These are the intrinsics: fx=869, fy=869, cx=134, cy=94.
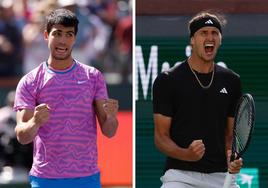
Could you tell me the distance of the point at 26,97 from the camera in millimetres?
4945

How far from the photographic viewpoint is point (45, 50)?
33.9 ft

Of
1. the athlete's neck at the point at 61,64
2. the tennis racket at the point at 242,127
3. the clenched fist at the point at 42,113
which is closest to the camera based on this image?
the clenched fist at the point at 42,113

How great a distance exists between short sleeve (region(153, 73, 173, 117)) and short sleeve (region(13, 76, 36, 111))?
73 cm

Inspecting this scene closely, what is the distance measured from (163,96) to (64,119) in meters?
0.63

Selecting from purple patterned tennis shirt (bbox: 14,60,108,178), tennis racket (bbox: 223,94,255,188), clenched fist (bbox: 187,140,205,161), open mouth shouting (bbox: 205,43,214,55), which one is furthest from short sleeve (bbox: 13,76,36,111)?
tennis racket (bbox: 223,94,255,188)

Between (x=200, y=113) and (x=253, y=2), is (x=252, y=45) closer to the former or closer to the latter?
(x=253, y=2)

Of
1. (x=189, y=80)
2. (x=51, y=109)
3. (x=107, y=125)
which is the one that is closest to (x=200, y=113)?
(x=189, y=80)

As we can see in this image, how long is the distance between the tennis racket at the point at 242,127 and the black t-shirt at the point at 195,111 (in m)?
0.18

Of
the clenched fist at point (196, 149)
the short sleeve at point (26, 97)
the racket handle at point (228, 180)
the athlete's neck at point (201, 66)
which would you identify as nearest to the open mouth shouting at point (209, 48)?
the athlete's neck at point (201, 66)

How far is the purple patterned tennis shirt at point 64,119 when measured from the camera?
4.89 m

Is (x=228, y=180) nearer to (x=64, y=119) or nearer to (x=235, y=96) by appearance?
(x=235, y=96)

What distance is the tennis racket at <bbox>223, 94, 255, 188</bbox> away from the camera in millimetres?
4750

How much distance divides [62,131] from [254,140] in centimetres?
219

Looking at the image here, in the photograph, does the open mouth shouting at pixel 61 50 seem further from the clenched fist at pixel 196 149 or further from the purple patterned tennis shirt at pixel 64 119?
the clenched fist at pixel 196 149
